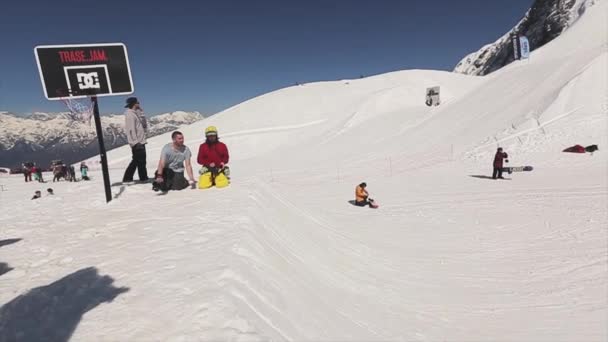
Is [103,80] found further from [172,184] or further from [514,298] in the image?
[514,298]

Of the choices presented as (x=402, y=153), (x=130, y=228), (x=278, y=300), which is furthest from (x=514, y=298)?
(x=402, y=153)

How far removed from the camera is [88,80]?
259 inches

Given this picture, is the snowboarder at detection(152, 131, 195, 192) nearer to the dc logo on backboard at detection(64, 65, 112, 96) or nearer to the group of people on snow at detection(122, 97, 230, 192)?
the group of people on snow at detection(122, 97, 230, 192)

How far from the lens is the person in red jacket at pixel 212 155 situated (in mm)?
7836

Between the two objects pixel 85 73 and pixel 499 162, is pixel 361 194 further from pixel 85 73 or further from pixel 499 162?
pixel 85 73

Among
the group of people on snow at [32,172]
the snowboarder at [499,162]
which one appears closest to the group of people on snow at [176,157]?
the snowboarder at [499,162]

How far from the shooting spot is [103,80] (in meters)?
6.73

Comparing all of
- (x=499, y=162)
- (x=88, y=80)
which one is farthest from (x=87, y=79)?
(x=499, y=162)

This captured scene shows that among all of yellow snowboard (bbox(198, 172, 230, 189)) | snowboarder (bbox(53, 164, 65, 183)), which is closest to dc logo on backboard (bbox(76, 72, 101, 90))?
yellow snowboard (bbox(198, 172, 230, 189))

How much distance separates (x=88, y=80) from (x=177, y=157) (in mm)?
2457

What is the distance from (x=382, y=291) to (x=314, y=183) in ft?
42.4

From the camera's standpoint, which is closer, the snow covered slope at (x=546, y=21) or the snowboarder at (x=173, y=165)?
the snowboarder at (x=173, y=165)

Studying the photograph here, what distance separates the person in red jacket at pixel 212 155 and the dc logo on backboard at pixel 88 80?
8.42 feet

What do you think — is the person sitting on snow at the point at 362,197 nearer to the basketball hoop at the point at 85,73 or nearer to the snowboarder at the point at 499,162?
the snowboarder at the point at 499,162
